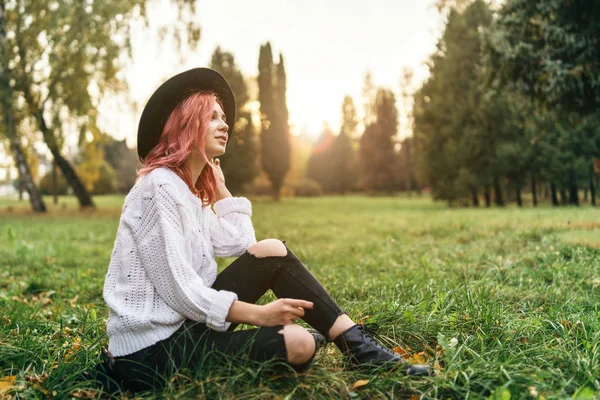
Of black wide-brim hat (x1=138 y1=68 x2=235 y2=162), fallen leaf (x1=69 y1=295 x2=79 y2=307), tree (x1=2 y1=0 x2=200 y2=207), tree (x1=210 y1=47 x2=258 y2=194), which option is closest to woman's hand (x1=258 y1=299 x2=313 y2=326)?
black wide-brim hat (x1=138 y1=68 x2=235 y2=162)

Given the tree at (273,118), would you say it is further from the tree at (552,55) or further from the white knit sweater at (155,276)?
the white knit sweater at (155,276)

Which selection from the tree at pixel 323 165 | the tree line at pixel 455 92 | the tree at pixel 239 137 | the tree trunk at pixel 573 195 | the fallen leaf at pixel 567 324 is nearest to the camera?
the fallen leaf at pixel 567 324

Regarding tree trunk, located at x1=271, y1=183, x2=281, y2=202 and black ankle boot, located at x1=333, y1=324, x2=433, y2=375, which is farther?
tree trunk, located at x1=271, y1=183, x2=281, y2=202

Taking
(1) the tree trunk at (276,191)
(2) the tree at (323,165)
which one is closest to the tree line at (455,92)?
(1) the tree trunk at (276,191)

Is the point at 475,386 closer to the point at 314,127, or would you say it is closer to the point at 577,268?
the point at 577,268

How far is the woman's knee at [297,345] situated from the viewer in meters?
2.15

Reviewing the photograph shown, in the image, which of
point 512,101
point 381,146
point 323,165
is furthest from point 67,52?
point 323,165

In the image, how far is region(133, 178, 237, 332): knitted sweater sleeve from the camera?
2092mm

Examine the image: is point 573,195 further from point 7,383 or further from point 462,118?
point 7,383

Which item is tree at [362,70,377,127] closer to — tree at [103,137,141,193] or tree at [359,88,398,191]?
tree at [359,88,398,191]

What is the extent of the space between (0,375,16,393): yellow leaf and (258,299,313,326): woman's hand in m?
1.22

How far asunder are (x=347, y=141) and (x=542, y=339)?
46.9 metres

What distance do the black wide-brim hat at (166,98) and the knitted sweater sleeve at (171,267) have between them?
447 mm

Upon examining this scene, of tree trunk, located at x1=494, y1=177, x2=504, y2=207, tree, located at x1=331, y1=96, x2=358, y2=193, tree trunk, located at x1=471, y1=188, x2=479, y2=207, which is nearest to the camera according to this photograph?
tree trunk, located at x1=494, y1=177, x2=504, y2=207
